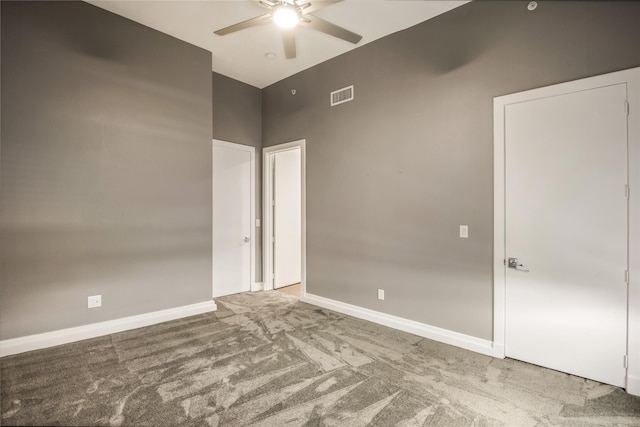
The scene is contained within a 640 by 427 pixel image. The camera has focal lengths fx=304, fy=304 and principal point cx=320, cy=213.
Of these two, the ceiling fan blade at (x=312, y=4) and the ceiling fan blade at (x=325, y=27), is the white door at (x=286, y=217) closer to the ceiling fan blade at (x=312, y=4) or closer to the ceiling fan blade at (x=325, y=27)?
the ceiling fan blade at (x=325, y=27)

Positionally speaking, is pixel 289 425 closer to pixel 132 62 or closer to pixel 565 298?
pixel 565 298

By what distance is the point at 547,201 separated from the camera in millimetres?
2570

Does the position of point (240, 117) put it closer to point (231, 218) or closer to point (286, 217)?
point (231, 218)

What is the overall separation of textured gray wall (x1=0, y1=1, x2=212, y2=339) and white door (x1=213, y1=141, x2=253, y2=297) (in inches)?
25.1

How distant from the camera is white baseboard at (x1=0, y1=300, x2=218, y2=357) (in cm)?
274

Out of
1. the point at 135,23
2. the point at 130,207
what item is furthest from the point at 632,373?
the point at 135,23

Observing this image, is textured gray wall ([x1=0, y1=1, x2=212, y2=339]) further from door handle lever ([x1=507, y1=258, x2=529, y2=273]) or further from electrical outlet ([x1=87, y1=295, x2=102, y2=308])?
door handle lever ([x1=507, y1=258, x2=529, y2=273])

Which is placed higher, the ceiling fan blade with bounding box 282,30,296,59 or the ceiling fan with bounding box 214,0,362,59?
the ceiling fan with bounding box 214,0,362,59

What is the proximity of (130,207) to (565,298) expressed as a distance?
14.1 ft

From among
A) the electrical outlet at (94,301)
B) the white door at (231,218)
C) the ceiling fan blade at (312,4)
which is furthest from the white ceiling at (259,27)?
the electrical outlet at (94,301)

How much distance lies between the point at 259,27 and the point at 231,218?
2679mm

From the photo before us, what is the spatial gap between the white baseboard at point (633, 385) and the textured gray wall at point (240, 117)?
4.39 metres

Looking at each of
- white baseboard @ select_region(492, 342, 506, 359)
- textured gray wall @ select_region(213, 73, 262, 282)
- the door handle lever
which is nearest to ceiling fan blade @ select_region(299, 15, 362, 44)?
textured gray wall @ select_region(213, 73, 262, 282)

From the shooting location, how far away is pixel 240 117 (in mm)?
4883
